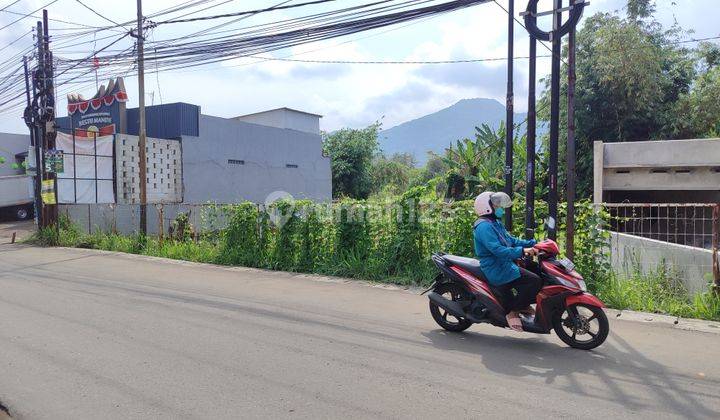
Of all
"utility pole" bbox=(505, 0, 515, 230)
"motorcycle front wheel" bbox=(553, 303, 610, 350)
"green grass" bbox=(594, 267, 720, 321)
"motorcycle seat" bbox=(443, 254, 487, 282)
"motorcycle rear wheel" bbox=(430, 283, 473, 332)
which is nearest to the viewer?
"motorcycle front wheel" bbox=(553, 303, 610, 350)

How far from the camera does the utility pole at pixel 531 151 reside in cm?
793

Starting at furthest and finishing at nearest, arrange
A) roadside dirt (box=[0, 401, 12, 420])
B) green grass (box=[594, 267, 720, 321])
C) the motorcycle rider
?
green grass (box=[594, 267, 720, 321])
the motorcycle rider
roadside dirt (box=[0, 401, 12, 420])

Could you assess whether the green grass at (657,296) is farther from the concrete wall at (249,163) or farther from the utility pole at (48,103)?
A: the concrete wall at (249,163)

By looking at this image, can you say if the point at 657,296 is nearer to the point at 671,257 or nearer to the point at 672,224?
the point at 671,257

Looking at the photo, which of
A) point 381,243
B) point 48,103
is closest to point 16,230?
point 48,103

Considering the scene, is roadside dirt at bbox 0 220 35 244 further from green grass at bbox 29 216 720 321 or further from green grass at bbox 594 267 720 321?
green grass at bbox 594 267 720 321

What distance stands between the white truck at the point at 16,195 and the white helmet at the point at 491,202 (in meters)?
29.0

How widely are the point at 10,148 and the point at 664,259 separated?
3776 centimetres

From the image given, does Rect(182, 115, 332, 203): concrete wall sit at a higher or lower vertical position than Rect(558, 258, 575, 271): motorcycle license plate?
higher

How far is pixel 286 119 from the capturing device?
34.5 meters

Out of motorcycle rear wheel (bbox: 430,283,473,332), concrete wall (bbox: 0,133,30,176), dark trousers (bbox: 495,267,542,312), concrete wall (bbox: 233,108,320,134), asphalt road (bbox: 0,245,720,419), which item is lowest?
asphalt road (bbox: 0,245,720,419)

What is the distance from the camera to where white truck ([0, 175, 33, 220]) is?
90.3ft

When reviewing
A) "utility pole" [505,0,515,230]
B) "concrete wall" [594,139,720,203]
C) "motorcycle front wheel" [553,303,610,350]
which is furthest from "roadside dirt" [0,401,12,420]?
"concrete wall" [594,139,720,203]

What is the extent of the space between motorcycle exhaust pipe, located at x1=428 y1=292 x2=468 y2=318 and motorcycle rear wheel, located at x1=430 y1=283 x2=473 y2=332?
0.37ft
